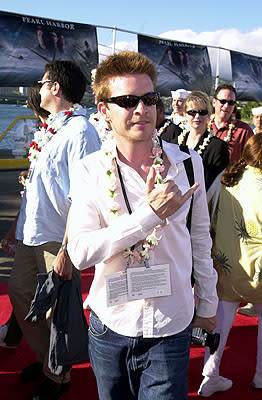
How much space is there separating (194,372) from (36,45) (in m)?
9.59

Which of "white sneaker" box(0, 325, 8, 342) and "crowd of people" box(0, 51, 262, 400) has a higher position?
"crowd of people" box(0, 51, 262, 400)

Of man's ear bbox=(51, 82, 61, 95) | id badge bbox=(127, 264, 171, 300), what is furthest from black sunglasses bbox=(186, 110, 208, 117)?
id badge bbox=(127, 264, 171, 300)

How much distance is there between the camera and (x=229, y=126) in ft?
15.3

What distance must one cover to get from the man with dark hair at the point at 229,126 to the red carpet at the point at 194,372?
6.00ft

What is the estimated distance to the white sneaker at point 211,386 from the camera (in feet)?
9.52

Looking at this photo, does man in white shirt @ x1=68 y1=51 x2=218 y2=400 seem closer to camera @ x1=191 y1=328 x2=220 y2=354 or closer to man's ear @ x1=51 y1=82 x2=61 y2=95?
camera @ x1=191 y1=328 x2=220 y2=354

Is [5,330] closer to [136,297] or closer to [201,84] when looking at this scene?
[136,297]

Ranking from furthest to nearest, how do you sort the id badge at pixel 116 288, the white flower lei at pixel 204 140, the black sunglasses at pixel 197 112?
1. the black sunglasses at pixel 197 112
2. the white flower lei at pixel 204 140
3. the id badge at pixel 116 288

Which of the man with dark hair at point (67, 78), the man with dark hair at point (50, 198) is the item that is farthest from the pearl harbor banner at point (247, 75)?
the man with dark hair at point (50, 198)

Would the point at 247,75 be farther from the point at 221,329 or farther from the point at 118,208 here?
the point at 118,208

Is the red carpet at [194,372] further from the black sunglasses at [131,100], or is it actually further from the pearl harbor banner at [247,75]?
the pearl harbor banner at [247,75]

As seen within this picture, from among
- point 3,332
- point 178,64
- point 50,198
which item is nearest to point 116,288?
point 50,198

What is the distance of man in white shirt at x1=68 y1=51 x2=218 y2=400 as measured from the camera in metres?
1.63

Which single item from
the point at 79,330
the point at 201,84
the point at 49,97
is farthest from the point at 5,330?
the point at 201,84
